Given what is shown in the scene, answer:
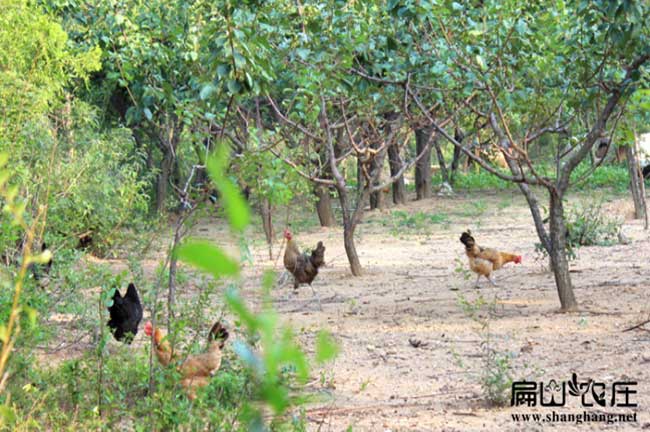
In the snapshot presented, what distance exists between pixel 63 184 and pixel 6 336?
6.22m

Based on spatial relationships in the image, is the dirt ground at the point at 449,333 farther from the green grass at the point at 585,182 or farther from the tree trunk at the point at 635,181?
the green grass at the point at 585,182

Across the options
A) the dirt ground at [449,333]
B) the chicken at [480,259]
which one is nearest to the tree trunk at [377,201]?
the dirt ground at [449,333]

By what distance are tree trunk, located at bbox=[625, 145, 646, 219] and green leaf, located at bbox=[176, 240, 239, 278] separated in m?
13.3

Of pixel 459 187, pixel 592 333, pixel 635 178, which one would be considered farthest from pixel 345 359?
pixel 459 187

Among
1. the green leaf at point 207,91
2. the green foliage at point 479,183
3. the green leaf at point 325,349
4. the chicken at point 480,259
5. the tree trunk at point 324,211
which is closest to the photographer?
the green leaf at point 325,349

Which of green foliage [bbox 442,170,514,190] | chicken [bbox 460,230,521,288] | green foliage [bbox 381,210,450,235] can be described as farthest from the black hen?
green foliage [bbox 442,170,514,190]

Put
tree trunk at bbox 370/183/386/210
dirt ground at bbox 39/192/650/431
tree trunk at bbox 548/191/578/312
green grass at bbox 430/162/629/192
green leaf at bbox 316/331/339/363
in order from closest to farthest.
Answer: green leaf at bbox 316/331/339/363
dirt ground at bbox 39/192/650/431
tree trunk at bbox 548/191/578/312
tree trunk at bbox 370/183/386/210
green grass at bbox 430/162/629/192

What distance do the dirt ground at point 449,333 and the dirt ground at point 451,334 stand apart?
0.04ft

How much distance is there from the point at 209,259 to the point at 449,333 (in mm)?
6707

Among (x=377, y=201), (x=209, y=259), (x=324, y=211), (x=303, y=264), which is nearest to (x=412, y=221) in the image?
(x=324, y=211)

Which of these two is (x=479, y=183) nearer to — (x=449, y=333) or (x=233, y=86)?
(x=449, y=333)

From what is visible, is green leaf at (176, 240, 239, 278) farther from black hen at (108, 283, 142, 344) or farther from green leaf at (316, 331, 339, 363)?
black hen at (108, 283, 142, 344)

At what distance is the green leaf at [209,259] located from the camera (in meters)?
0.79

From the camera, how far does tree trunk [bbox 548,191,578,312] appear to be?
25.1 feet
